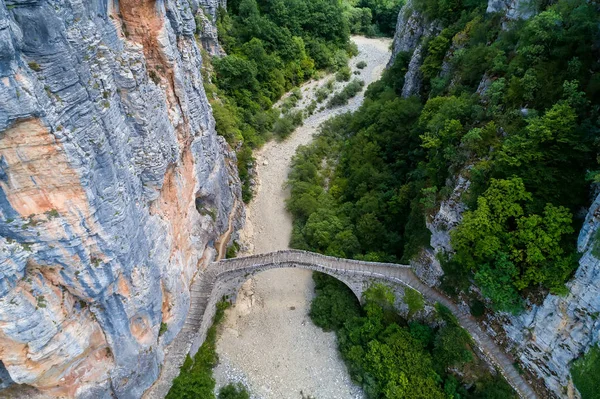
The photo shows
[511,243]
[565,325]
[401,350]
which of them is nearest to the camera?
[565,325]

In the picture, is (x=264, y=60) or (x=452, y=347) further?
(x=264, y=60)

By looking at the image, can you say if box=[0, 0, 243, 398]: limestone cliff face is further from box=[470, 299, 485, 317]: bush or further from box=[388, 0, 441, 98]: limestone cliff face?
box=[388, 0, 441, 98]: limestone cliff face

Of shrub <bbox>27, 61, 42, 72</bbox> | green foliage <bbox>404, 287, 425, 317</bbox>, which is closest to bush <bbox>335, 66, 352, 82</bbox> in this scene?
green foliage <bbox>404, 287, 425, 317</bbox>

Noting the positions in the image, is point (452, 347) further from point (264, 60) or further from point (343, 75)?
point (343, 75)

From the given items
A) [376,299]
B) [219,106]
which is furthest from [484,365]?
[219,106]

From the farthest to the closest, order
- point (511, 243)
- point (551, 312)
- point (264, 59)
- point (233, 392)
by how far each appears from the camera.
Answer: point (264, 59), point (233, 392), point (511, 243), point (551, 312)

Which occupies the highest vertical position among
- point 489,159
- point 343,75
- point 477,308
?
point 489,159

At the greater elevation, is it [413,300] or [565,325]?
[565,325]

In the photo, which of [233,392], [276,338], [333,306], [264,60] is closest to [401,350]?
[333,306]
